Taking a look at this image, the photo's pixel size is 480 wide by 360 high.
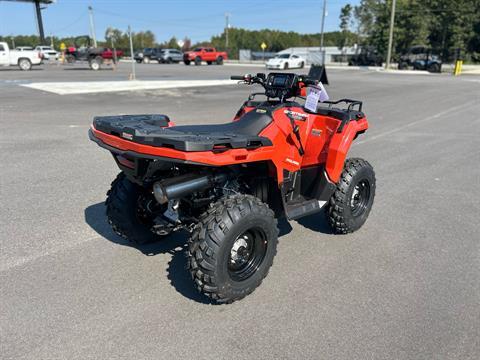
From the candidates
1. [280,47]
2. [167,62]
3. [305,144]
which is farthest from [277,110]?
[280,47]

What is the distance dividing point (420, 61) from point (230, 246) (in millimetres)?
43146

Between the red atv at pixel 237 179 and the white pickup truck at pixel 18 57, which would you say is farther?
the white pickup truck at pixel 18 57

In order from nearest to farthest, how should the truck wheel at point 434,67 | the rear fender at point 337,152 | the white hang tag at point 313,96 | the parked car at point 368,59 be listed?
the white hang tag at point 313,96 → the rear fender at point 337,152 → the truck wheel at point 434,67 → the parked car at point 368,59

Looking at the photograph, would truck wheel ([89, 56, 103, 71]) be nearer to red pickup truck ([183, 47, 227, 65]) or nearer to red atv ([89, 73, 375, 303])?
red pickup truck ([183, 47, 227, 65])

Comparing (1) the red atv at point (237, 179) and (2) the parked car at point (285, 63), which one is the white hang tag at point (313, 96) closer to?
(1) the red atv at point (237, 179)

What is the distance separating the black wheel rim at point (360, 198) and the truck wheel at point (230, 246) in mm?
1518

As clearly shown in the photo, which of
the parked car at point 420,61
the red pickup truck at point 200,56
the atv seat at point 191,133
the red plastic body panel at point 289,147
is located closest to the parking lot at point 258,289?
the red plastic body panel at point 289,147

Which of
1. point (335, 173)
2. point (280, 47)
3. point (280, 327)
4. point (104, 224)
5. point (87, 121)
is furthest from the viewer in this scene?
point (280, 47)

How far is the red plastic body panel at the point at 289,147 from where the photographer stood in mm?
2471

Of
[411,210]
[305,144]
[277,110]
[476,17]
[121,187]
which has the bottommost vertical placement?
[411,210]

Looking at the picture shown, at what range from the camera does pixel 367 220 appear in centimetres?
450

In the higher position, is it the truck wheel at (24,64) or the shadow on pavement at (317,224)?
the truck wheel at (24,64)

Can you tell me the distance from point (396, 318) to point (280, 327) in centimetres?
83

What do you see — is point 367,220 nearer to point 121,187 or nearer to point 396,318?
point 396,318
